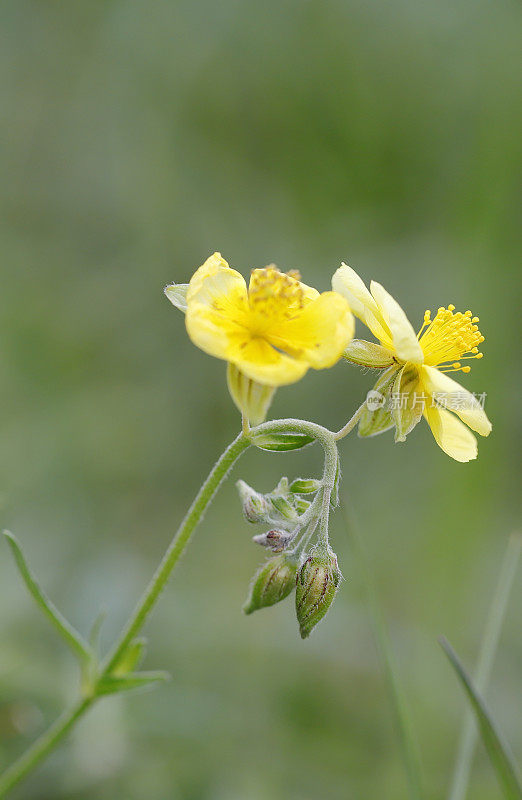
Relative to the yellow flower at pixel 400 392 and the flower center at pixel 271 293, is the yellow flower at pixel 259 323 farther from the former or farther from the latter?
the yellow flower at pixel 400 392

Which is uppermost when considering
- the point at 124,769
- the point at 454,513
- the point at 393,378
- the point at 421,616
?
the point at 393,378

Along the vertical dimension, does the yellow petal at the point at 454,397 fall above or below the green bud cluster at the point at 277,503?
above

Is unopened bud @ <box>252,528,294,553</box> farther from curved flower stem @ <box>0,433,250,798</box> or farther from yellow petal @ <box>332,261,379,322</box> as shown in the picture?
yellow petal @ <box>332,261,379,322</box>

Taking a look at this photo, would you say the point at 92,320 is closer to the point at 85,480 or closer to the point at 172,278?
the point at 172,278

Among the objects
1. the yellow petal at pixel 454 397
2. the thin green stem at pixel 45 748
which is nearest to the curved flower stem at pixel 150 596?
the thin green stem at pixel 45 748

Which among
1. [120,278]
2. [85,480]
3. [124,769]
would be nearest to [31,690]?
[124,769]

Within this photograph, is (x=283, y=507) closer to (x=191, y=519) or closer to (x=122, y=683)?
(x=191, y=519)

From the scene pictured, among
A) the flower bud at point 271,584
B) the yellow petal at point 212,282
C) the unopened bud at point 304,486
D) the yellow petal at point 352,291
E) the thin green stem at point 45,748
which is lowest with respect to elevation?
the thin green stem at point 45,748
